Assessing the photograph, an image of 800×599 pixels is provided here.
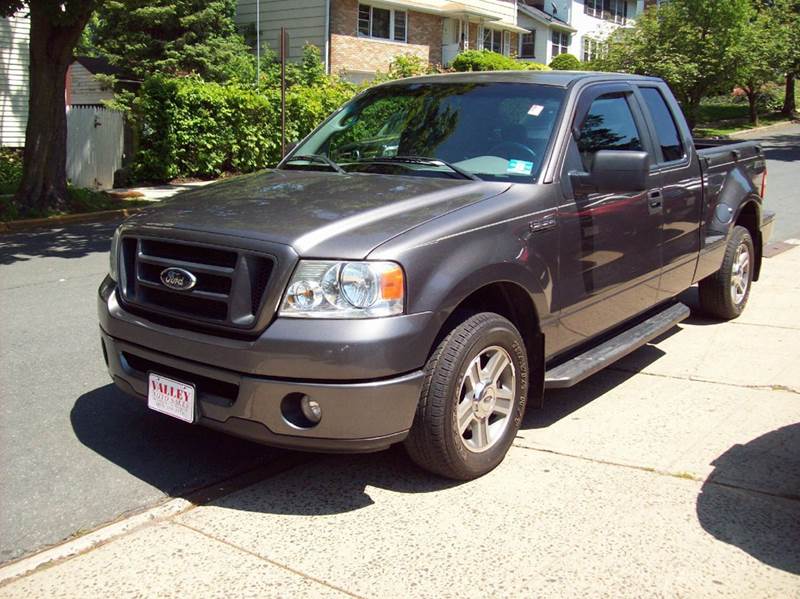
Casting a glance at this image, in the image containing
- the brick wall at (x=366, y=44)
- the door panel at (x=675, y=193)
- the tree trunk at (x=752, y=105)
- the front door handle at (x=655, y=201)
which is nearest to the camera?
the front door handle at (x=655, y=201)

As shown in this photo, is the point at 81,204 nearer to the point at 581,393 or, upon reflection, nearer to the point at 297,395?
the point at 581,393

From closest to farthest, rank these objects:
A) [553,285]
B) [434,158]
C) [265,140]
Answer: [553,285]
[434,158]
[265,140]

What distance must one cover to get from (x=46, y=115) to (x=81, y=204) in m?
1.49

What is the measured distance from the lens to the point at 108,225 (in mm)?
12570

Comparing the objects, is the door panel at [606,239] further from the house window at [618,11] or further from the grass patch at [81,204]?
the house window at [618,11]

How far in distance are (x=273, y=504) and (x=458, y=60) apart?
2959cm

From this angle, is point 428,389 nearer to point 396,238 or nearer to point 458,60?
point 396,238

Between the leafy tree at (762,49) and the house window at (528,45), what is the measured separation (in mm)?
10903

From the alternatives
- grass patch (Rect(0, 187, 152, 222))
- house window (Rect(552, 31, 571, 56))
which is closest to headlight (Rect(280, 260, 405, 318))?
grass patch (Rect(0, 187, 152, 222))

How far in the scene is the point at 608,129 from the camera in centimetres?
512

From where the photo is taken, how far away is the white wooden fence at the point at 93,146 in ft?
54.0

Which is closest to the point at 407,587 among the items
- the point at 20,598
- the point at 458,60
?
the point at 20,598

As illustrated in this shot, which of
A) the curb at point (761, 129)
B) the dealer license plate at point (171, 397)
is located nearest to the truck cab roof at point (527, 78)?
the dealer license plate at point (171, 397)

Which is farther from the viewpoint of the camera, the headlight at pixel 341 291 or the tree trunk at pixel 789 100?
the tree trunk at pixel 789 100
